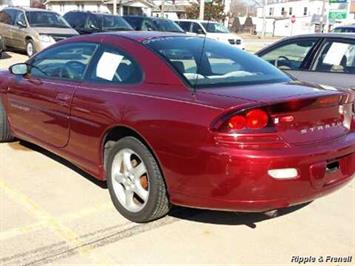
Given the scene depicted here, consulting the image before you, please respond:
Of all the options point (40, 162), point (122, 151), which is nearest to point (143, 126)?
point (122, 151)

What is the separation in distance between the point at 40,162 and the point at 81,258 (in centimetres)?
223

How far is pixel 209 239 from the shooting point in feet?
12.3

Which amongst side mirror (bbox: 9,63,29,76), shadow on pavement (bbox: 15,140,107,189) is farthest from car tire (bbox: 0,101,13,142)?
side mirror (bbox: 9,63,29,76)

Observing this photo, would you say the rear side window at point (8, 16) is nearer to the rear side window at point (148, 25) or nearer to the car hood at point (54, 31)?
the car hood at point (54, 31)

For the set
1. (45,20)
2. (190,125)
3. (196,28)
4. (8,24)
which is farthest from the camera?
(196,28)

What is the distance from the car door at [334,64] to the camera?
6160mm

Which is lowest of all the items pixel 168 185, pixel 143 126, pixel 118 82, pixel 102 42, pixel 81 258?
pixel 81 258

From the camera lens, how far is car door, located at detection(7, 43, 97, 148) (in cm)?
459

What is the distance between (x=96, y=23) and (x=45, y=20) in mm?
2420

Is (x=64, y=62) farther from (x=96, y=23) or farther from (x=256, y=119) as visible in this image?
(x=96, y=23)

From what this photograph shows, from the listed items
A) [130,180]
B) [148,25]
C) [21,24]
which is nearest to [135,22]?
[148,25]

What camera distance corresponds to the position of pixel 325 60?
21.0 ft

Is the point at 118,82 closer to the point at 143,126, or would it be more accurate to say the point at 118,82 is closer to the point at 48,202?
the point at 143,126

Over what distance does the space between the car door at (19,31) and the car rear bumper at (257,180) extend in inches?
585
